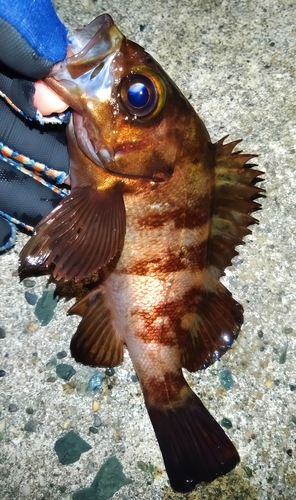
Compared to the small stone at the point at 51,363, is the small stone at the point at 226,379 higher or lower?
higher

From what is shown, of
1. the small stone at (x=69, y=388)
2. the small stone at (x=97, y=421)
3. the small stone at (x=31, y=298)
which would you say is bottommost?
the small stone at (x=97, y=421)

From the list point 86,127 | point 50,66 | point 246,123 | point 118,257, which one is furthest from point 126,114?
point 246,123

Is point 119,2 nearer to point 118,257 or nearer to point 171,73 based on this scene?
point 171,73

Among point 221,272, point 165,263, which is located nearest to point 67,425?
point 165,263

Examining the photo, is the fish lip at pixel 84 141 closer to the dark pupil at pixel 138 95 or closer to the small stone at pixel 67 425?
the dark pupil at pixel 138 95

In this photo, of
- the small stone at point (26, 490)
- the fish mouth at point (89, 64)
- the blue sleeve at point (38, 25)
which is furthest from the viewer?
the small stone at point (26, 490)

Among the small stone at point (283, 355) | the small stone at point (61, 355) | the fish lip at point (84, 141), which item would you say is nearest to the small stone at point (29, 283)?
the small stone at point (61, 355)

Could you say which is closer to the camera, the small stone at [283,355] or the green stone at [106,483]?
the green stone at [106,483]
